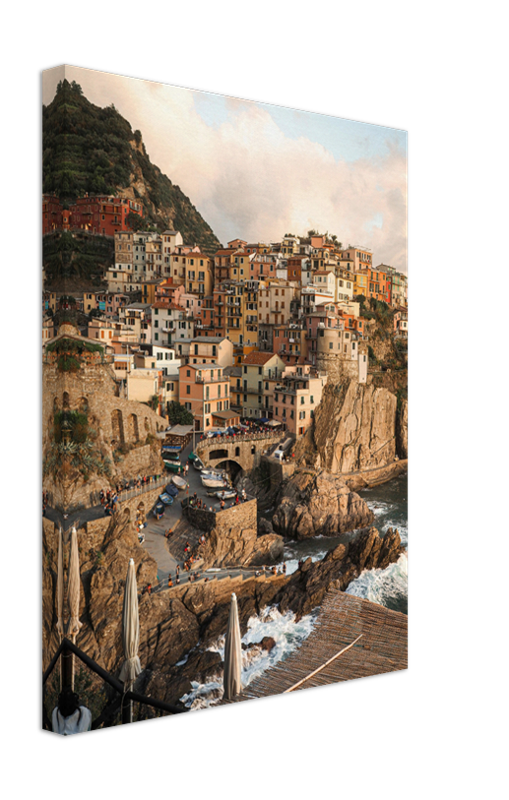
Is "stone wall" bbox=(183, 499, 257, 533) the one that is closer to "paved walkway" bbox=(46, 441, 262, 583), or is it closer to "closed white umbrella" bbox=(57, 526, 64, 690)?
"paved walkway" bbox=(46, 441, 262, 583)

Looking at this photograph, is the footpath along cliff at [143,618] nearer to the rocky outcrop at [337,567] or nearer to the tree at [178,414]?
the rocky outcrop at [337,567]

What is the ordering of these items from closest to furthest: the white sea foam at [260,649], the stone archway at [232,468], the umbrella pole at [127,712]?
the umbrella pole at [127,712] < the white sea foam at [260,649] < the stone archway at [232,468]

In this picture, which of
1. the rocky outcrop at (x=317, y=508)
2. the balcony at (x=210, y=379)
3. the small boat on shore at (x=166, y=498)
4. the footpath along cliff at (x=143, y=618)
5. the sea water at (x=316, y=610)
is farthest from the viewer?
the rocky outcrop at (x=317, y=508)

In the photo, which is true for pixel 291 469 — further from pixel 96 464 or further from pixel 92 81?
pixel 92 81

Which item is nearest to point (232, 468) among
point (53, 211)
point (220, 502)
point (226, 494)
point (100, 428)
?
point (226, 494)

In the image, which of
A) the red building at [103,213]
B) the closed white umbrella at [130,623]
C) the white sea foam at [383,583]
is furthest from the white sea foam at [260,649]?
the red building at [103,213]
